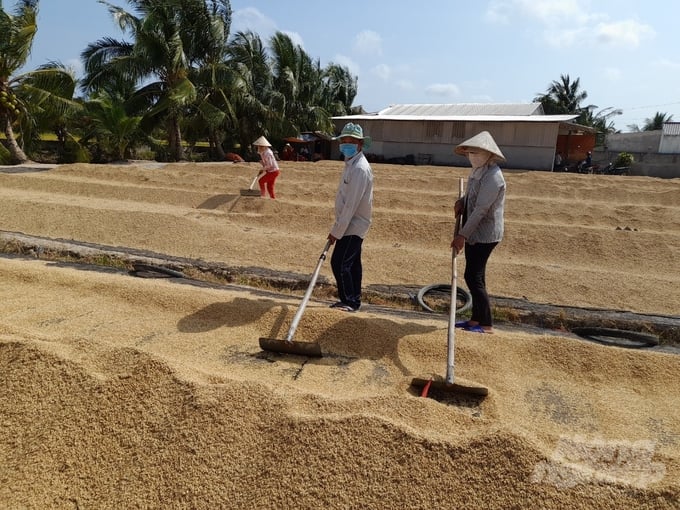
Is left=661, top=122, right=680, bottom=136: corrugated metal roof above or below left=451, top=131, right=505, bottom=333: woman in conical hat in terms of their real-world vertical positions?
above

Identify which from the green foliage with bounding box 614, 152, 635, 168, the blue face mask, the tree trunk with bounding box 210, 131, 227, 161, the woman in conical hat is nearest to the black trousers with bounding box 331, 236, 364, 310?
the blue face mask

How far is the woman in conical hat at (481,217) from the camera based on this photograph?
10.3 feet

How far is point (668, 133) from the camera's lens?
62.5 feet

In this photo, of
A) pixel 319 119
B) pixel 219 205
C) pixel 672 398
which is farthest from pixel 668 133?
pixel 672 398

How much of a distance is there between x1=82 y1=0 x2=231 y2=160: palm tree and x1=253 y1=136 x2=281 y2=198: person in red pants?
7.00 meters

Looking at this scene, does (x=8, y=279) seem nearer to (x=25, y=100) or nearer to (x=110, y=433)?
(x=110, y=433)

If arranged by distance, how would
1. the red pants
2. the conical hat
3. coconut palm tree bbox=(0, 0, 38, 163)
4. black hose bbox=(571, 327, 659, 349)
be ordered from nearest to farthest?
the conical hat
black hose bbox=(571, 327, 659, 349)
the red pants
coconut palm tree bbox=(0, 0, 38, 163)

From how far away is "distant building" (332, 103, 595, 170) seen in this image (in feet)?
50.7

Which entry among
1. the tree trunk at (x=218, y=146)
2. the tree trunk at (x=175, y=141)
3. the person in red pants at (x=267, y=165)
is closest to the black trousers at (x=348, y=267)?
the person in red pants at (x=267, y=165)

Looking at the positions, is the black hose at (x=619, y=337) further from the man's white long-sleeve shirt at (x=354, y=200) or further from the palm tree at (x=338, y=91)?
the palm tree at (x=338, y=91)

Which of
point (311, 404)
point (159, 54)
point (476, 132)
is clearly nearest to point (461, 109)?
point (476, 132)

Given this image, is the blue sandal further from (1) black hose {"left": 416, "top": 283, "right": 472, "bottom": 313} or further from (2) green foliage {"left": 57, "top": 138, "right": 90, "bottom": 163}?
(2) green foliage {"left": 57, "top": 138, "right": 90, "bottom": 163}

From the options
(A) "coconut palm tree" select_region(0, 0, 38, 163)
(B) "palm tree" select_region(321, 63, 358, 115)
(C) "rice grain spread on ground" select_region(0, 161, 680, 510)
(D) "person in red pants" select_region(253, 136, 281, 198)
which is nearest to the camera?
(C) "rice grain spread on ground" select_region(0, 161, 680, 510)

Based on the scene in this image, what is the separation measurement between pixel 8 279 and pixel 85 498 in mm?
3023
